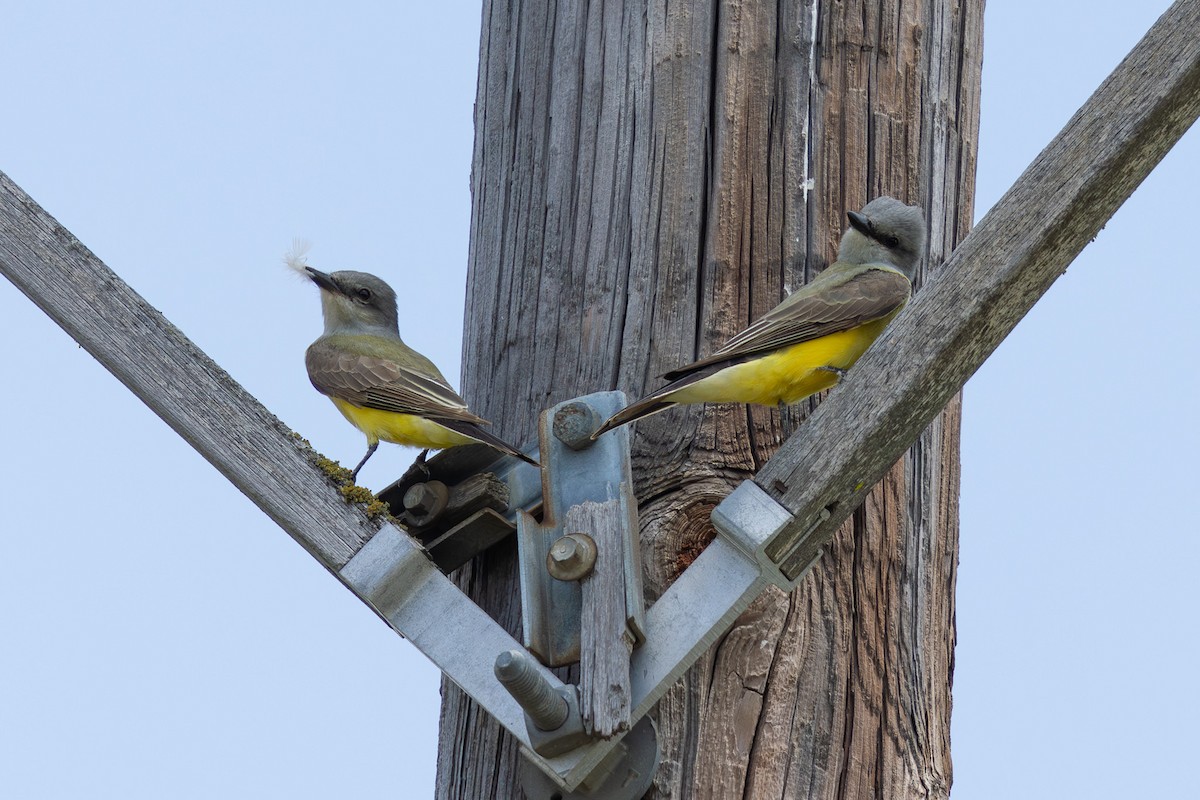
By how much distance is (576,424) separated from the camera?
364 centimetres

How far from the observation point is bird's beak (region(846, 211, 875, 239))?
13.3 ft

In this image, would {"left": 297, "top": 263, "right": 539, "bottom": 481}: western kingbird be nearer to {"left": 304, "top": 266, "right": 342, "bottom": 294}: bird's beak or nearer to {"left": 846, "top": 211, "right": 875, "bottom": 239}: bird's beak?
{"left": 304, "top": 266, "right": 342, "bottom": 294}: bird's beak

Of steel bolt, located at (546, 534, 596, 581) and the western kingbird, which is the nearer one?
steel bolt, located at (546, 534, 596, 581)

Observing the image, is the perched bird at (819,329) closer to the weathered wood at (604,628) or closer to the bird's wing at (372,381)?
the weathered wood at (604,628)

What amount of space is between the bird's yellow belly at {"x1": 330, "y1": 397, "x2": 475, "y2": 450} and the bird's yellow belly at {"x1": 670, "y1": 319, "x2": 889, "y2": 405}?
1.63 meters

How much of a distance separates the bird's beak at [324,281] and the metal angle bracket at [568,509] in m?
3.61

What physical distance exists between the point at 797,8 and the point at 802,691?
1867 mm

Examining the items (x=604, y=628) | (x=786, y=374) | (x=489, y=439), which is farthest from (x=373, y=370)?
(x=604, y=628)

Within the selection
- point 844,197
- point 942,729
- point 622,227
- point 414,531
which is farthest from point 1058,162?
point 414,531

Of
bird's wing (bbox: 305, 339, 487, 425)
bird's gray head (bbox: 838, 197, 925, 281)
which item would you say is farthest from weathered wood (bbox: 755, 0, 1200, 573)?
bird's wing (bbox: 305, 339, 487, 425)

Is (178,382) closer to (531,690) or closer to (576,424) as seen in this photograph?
(576,424)

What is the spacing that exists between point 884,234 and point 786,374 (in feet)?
1.93

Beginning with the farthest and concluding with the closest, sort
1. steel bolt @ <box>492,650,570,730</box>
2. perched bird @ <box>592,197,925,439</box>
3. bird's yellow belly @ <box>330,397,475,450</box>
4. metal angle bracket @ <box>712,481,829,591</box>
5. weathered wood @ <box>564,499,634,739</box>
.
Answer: bird's yellow belly @ <box>330,397,475,450</box> → perched bird @ <box>592,197,925,439</box> → metal angle bracket @ <box>712,481,829,591</box> → weathered wood @ <box>564,499,634,739</box> → steel bolt @ <box>492,650,570,730</box>

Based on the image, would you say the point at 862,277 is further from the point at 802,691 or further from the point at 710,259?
the point at 802,691
